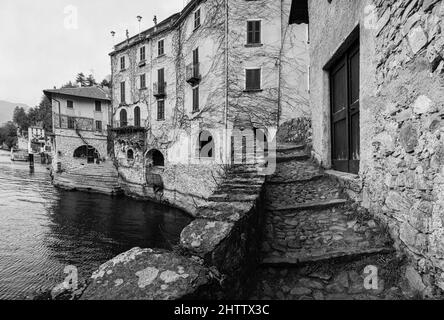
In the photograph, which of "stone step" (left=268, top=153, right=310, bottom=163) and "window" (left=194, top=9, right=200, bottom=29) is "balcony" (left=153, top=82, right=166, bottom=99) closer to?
"window" (left=194, top=9, right=200, bottom=29)

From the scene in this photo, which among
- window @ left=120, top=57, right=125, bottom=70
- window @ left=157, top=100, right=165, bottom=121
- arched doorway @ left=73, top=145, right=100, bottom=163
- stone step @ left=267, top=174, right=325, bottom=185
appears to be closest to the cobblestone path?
stone step @ left=267, top=174, right=325, bottom=185

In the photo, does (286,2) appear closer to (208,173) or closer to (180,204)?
(208,173)

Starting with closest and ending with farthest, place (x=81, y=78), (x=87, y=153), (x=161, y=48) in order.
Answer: (x=161, y=48) < (x=87, y=153) < (x=81, y=78)

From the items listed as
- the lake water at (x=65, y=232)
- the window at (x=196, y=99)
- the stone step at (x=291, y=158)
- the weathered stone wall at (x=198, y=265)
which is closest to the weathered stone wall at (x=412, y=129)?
the weathered stone wall at (x=198, y=265)

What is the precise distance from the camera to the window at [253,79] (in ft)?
46.6

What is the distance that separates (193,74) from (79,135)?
19047 mm

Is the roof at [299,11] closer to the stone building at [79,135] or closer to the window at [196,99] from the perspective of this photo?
the window at [196,99]

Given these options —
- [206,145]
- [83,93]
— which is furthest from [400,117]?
[83,93]

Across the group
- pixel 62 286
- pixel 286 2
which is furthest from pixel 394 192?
pixel 286 2

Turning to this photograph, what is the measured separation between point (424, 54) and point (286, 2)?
14.0 meters

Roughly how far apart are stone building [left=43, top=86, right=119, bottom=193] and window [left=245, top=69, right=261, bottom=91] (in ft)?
52.8

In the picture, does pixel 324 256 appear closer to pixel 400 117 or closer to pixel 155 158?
pixel 400 117

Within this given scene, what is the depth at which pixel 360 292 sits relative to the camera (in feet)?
7.41

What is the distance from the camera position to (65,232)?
511 inches
